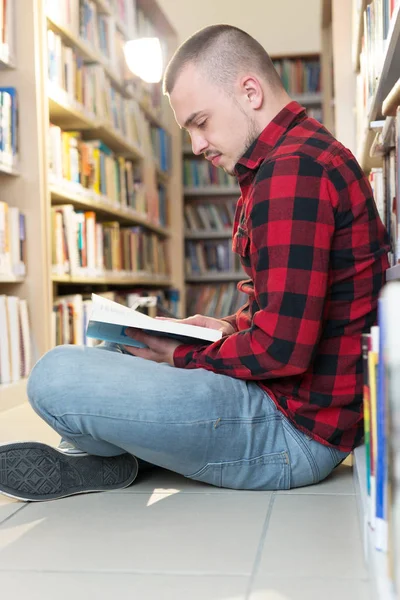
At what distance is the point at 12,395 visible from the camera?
2580mm

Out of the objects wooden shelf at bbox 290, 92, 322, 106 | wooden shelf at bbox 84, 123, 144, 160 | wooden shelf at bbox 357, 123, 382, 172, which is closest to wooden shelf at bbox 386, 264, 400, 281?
wooden shelf at bbox 357, 123, 382, 172

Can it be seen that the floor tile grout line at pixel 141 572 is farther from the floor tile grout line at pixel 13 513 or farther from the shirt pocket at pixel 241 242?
the shirt pocket at pixel 241 242

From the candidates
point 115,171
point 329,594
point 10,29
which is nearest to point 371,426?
point 329,594

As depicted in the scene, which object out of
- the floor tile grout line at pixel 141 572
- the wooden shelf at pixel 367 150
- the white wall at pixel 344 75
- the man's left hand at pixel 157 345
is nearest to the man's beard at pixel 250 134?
the man's left hand at pixel 157 345

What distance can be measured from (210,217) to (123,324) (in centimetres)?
453

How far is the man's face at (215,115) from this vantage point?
1.35 metres

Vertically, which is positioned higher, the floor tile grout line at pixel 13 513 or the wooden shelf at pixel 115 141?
the wooden shelf at pixel 115 141

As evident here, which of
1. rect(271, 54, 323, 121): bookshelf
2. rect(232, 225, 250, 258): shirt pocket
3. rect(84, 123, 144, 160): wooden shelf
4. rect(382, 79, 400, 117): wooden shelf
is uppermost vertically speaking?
rect(271, 54, 323, 121): bookshelf

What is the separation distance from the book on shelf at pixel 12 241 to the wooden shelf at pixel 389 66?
4.46ft

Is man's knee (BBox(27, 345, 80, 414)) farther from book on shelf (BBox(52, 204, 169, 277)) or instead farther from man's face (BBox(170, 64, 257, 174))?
book on shelf (BBox(52, 204, 169, 277))

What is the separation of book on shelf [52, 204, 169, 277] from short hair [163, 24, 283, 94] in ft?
5.77

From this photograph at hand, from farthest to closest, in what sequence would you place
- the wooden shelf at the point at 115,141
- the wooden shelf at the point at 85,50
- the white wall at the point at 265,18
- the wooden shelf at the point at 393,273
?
the white wall at the point at 265,18, the wooden shelf at the point at 115,141, the wooden shelf at the point at 85,50, the wooden shelf at the point at 393,273

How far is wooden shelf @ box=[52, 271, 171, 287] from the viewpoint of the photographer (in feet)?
10.4

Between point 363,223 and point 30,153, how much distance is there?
1.90 m
